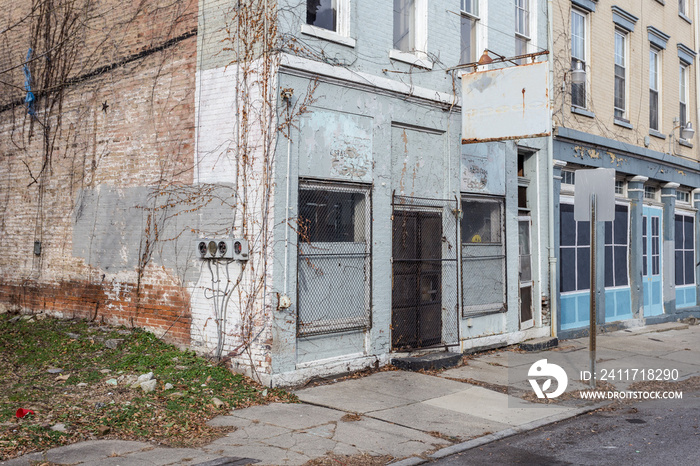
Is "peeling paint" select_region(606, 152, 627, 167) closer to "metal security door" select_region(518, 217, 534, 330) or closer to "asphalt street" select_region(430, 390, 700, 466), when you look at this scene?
"metal security door" select_region(518, 217, 534, 330)

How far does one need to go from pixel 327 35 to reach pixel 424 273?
4.09m

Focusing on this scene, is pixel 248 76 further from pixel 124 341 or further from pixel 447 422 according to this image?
pixel 447 422

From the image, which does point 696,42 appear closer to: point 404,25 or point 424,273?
point 404,25

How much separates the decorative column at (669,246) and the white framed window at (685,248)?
2.43 feet

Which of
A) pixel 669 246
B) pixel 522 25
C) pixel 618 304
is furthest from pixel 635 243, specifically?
pixel 522 25

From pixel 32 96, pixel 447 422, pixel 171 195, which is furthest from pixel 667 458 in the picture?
pixel 32 96

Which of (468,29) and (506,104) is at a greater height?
(468,29)

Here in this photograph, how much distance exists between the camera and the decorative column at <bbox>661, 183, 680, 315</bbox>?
1858 centimetres

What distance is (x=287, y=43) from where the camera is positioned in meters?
9.18

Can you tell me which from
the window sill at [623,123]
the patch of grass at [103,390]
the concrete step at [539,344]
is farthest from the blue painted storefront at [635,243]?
the patch of grass at [103,390]

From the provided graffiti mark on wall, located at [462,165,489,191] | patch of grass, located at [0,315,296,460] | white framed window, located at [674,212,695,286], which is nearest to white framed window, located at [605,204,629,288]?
white framed window, located at [674,212,695,286]

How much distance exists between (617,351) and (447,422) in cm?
669

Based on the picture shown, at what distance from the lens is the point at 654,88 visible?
18688 millimetres

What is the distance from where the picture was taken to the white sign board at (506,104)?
1038cm
